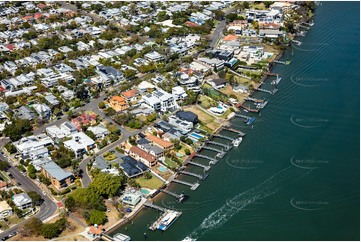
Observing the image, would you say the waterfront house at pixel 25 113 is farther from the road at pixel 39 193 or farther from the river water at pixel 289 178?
the river water at pixel 289 178

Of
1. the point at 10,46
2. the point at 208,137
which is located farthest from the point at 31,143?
the point at 10,46

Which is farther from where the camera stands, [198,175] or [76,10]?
[76,10]

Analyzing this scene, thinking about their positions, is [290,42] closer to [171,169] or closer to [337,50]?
[337,50]

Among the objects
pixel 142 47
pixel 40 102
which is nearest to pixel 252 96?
pixel 142 47

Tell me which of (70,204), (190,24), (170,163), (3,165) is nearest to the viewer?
(70,204)

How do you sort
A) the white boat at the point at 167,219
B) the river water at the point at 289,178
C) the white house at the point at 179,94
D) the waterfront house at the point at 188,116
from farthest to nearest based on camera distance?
the white house at the point at 179,94 → the waterfront house at the point at 188,116 → the white boat at the point at 167,219 → the river water at the point at 289,178

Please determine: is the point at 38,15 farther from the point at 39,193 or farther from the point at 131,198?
the point at 131,198

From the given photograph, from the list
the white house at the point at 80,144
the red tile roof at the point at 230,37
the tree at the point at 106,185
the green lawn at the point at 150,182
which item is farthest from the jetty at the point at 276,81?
the tree at the point at 106,185
